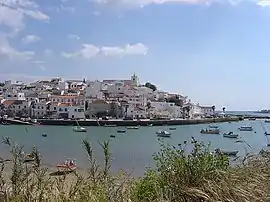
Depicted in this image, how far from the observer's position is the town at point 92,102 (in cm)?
8606

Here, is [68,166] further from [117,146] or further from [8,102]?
[8,102]

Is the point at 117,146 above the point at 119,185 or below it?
below

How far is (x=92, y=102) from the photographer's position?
86688 millimetres

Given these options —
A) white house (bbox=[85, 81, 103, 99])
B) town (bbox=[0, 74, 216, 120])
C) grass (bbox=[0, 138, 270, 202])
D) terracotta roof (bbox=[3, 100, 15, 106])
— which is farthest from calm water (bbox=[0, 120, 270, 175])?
white house (bbox=[85, 81, 103, 99])

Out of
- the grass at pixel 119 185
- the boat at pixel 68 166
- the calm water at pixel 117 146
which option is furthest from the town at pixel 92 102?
the grass at pixel 119 185

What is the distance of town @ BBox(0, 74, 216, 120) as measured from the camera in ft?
282

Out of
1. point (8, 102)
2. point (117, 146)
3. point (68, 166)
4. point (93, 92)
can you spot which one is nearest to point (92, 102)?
point (93, 92)

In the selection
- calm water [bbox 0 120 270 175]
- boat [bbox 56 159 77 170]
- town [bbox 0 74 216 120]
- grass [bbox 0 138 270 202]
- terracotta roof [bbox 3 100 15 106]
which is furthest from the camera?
terracotta roof [bbox 3 100 15 106]

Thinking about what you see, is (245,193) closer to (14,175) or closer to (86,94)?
(14,175)

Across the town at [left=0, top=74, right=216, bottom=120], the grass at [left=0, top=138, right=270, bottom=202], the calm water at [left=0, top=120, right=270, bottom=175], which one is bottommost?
the calm water at [left=0, top=120, right=270, bottom=175]

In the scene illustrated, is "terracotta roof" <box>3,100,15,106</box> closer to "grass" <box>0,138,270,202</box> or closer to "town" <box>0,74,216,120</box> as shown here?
"town" <box>0,74,216,120</box>

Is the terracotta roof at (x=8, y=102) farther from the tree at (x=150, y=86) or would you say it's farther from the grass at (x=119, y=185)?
the grass at (x=119, y=185)

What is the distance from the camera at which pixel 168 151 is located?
6.29m

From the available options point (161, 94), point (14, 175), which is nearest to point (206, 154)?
point (14, 175)
